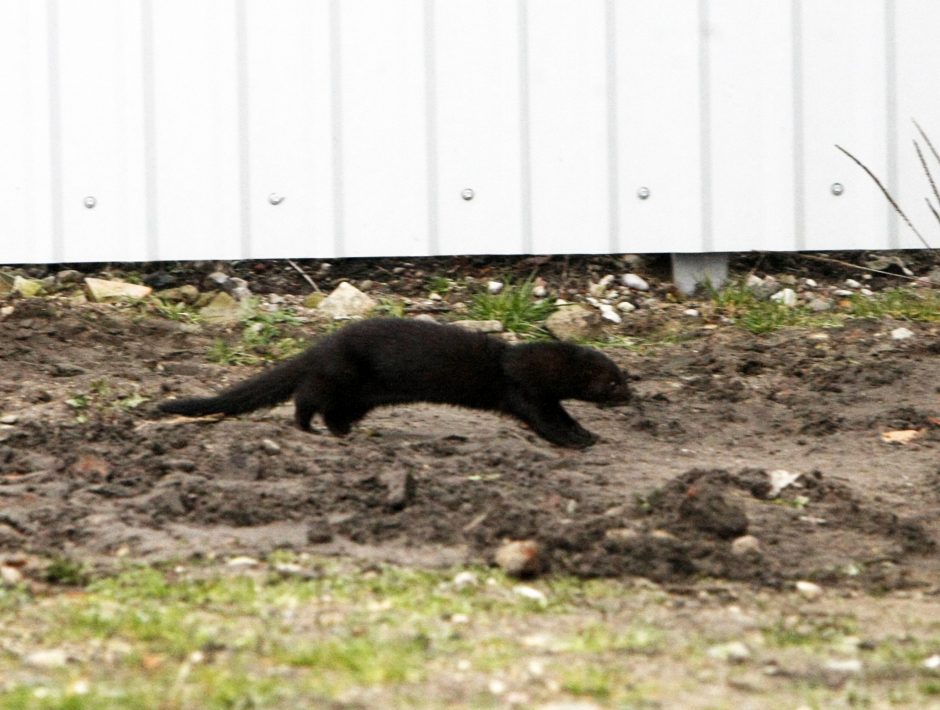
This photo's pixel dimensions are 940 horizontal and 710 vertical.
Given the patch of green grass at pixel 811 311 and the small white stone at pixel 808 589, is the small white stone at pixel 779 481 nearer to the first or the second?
the small white stone at pixel 808 589

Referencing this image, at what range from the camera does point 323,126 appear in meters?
8.12

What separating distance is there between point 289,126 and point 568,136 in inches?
57.8

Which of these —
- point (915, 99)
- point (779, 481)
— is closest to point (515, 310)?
point (915, 99)

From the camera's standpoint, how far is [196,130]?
318 inches

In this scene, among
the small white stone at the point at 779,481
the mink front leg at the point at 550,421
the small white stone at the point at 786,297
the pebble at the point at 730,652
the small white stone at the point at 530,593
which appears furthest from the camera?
the small white stone at the point at 786,297

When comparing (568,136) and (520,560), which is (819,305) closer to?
(568,136)

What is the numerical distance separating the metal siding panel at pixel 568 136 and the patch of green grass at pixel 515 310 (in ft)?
1.24

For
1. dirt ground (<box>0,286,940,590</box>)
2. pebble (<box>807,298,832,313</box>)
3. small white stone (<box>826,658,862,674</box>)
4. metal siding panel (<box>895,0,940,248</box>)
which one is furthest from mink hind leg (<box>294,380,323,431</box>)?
metal siding panel (<box>895,0,940,248</box>)

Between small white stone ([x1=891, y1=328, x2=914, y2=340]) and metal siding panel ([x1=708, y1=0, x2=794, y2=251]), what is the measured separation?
2.94 feet

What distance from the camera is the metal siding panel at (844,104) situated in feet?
26.6

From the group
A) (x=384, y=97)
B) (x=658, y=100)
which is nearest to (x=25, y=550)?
(x=384, y=97)

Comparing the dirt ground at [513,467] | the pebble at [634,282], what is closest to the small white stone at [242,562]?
the dirt ground at [513,467]

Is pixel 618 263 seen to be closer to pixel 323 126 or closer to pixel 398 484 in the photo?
pixel 323 126

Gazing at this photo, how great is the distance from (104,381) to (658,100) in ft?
10.8
